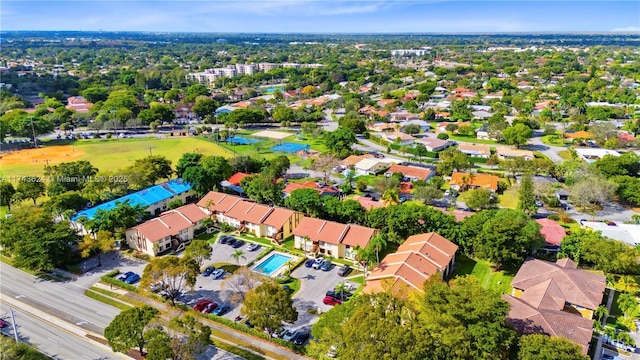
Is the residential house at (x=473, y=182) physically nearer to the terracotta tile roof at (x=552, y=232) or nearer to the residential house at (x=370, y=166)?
the residential house at (x=370, y=166)

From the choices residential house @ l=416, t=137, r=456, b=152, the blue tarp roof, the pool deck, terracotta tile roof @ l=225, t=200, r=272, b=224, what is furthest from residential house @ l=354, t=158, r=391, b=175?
the pool deck

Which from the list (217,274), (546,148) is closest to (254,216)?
(217,274)

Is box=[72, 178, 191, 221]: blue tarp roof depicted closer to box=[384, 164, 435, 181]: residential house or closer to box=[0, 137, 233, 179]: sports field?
box=[0, 137, 233, 179]: sports field

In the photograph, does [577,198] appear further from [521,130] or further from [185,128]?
[185,128]

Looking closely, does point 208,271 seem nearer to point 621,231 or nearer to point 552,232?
point 552,232

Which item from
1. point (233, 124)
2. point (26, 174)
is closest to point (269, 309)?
point (26, 174)
